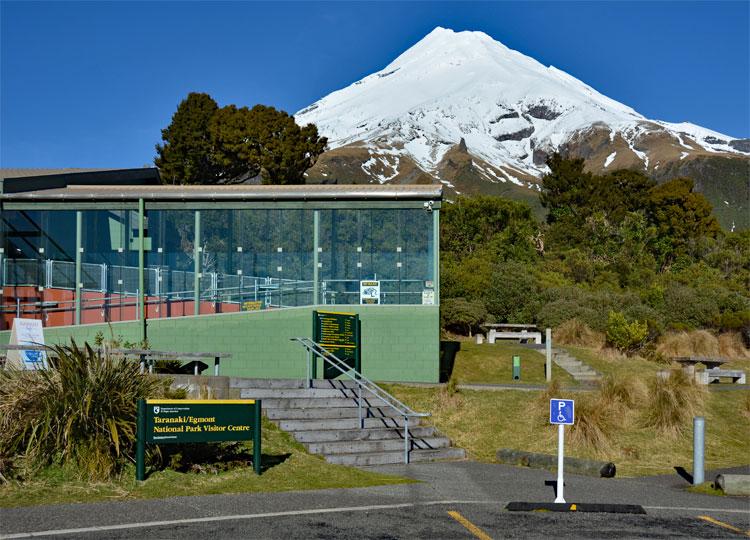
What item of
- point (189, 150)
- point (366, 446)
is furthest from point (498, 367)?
point (189, 150)

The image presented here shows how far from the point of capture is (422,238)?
81.7 feet

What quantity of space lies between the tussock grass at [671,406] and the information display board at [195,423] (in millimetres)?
9157

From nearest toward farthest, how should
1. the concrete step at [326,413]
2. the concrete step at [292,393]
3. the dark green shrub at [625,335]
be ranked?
the concrete step at [326,413] → the concrete step at [292,393] → the dark green shrub at [625,335]

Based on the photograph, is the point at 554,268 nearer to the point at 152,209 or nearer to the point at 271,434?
the point at 152,209

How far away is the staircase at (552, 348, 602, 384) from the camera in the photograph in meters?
27.3

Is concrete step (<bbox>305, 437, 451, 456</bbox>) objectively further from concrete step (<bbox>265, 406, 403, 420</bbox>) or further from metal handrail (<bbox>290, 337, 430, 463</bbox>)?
concrete step (<bbox>265, 406, 403, 420</bbox>)

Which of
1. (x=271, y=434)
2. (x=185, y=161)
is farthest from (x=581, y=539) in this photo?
(x=185, y=161)

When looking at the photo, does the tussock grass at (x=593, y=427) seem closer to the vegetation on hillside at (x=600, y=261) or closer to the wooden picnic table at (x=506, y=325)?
the vegetation on hillside at (x=600, y=261)

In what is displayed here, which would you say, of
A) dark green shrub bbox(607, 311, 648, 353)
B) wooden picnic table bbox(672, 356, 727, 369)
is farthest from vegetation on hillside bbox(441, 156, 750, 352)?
wooden picnic table bbox(672, 356, 727, 369)

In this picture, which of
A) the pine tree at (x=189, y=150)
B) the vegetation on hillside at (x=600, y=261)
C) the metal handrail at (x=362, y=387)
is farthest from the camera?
the pine tree at (x=189, y=150)

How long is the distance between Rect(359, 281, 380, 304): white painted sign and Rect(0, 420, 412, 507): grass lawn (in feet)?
26.4

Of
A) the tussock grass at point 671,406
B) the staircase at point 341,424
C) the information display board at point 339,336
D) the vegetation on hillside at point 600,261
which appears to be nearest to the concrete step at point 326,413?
the staircase at point 341,424

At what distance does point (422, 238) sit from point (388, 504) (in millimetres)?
12044

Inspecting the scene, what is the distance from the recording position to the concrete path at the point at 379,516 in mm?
11664
